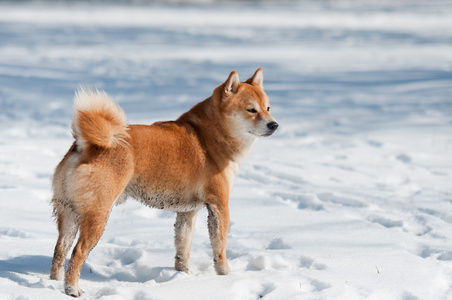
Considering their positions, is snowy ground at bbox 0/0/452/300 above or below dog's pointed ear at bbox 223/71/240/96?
below

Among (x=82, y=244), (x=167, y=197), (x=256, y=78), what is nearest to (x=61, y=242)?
(x=82, y=244)

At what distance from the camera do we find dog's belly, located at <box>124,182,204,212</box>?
3.36 m

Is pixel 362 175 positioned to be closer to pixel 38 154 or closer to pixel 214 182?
pixel 214 182

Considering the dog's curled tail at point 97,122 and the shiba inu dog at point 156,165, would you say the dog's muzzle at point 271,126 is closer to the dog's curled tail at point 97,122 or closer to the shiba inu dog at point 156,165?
the shiba inu dog at point 156,165

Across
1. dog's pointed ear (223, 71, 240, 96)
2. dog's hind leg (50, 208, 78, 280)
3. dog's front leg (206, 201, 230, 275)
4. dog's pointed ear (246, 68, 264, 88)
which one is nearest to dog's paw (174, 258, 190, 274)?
dog's front leg (206, 201, 230, 275)

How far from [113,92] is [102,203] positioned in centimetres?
848

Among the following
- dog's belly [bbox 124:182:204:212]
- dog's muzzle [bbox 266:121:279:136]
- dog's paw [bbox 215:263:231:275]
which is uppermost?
dog's muzzle [bbox 266:121:279:136]

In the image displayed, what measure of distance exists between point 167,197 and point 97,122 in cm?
61

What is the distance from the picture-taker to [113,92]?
1137cm

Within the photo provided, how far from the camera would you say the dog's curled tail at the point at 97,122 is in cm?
318

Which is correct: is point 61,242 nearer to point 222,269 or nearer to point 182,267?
point 182,267

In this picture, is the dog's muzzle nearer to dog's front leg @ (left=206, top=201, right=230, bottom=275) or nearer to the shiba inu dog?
the shiba inu dog

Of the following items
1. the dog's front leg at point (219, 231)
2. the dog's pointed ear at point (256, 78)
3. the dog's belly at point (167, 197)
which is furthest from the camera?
Result: the dog's pointed ear at point (256, 78)

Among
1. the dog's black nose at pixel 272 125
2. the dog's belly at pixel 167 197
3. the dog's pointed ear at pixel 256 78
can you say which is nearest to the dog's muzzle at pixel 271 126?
the dog's black nose at pixel 272 125
